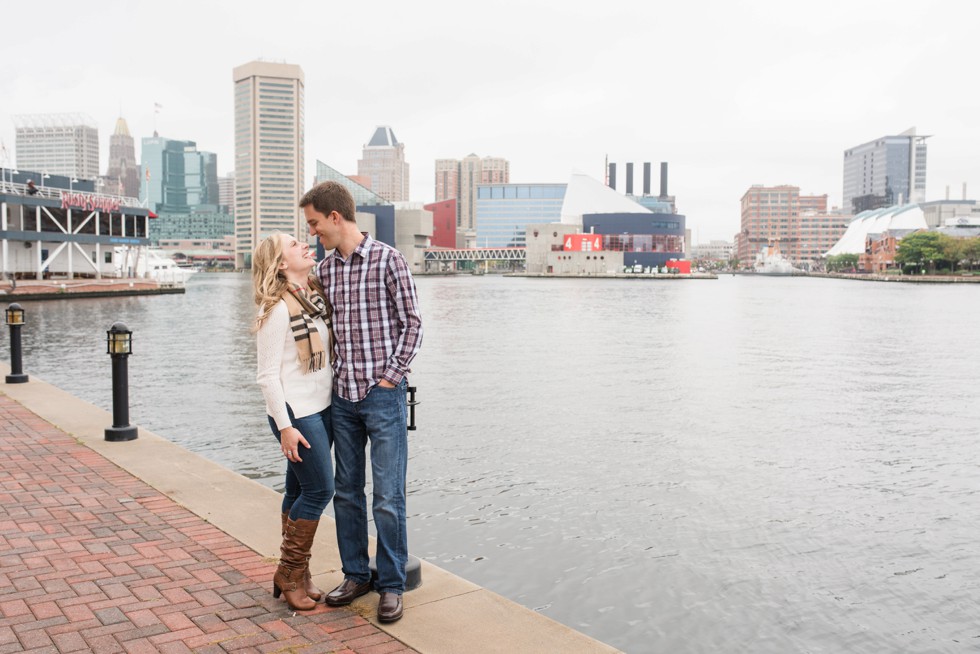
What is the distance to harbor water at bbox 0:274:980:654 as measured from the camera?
6246 millimetres

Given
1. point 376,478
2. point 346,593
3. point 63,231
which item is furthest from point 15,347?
point 63,231

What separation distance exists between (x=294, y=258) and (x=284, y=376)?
648 millimetres

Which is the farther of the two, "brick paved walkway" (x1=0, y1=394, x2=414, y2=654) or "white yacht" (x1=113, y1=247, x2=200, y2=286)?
"white yacht" (x1=113, y1=247, x2=200, y2=286)

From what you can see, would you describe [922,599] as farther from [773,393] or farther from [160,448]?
[773,393]

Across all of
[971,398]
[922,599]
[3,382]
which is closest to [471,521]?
[922,599]

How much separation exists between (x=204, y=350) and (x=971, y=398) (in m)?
19.8

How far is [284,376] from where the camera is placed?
4.50 m

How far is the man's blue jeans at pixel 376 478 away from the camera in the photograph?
14.7ft

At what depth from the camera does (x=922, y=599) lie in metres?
6.55

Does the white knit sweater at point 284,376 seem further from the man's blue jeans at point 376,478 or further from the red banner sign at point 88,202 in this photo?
the red banner sign at point 88,202

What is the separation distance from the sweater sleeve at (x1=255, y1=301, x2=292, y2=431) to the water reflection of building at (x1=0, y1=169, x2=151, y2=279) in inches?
2232

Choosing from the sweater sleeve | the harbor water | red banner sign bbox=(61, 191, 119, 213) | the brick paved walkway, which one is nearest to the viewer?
the brick paved walkway

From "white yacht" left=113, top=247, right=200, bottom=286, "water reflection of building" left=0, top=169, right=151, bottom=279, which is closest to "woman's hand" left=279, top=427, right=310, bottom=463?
"water reflection of building" left=0, top=169, right=151, bottom=279

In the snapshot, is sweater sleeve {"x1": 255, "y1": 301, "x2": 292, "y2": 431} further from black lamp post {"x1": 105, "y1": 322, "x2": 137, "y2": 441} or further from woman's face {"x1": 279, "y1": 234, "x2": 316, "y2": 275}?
black lamp post {"x1": 105, "y1": 322, "x2": 137, "y2": 441}
